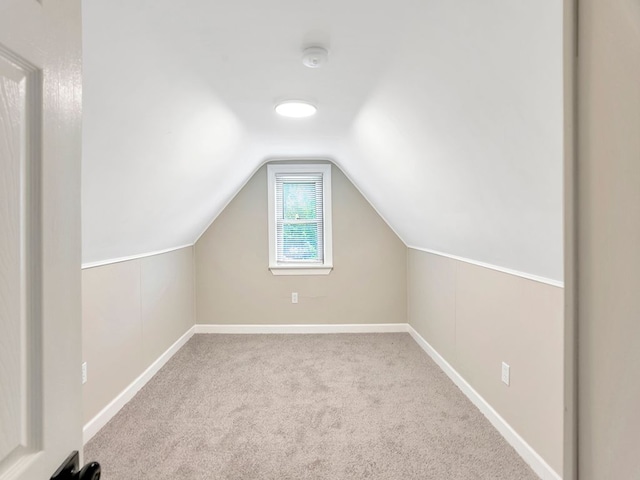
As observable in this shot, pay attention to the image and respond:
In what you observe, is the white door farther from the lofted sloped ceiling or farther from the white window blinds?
the white window blinds

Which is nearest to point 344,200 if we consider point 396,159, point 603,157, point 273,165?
point 273,165

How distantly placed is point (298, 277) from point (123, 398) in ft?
6.91

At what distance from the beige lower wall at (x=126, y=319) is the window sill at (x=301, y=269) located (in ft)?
3.46

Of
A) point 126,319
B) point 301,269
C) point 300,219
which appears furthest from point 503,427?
point 300,219

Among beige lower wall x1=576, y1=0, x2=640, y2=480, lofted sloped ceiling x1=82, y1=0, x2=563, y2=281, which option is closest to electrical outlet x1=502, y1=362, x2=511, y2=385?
lofted sloped ceiling x1=82, y1=0, x2=563, y2=281

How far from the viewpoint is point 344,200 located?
13.0ft

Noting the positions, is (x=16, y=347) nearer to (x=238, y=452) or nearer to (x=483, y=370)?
(x=238, y=452)

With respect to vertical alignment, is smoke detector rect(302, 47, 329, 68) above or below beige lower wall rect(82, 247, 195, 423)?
above

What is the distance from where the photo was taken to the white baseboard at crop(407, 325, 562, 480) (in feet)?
5.44

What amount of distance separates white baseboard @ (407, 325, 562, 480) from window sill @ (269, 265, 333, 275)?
1.50 m

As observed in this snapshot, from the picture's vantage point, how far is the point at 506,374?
1999 millimetres

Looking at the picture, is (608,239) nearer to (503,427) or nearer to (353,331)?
(503,427)

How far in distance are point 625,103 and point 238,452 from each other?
7.01ft

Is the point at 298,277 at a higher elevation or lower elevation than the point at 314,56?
lower
